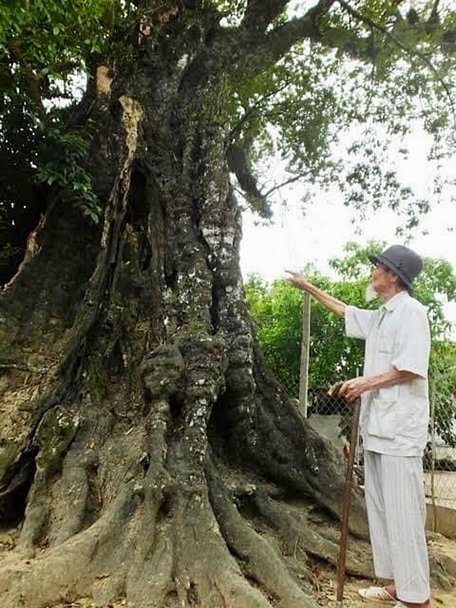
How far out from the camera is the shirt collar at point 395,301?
11.1ft

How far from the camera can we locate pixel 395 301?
340 cm

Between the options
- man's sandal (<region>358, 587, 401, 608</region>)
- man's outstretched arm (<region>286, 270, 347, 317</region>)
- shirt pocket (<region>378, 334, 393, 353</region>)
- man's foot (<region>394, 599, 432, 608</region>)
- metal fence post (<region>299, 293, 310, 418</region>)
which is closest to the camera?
man's foot (<region>394, 599, 432, 608</region>)

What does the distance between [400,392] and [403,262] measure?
0.72m

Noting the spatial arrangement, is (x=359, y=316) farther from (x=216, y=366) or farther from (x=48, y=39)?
(x=48, y=39)

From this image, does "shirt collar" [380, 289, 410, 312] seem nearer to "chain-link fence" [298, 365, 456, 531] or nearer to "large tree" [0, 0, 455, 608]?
"large tree" [0, 0, 455, 608]

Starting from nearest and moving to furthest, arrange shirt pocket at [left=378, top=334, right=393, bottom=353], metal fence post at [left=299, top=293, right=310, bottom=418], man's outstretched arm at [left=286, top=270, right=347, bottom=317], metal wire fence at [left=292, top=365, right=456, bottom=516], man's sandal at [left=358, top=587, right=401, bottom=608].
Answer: shirt pocket at [left=378, top=334, right=393, bottom=353] < man's sandal at [left=358, top=587, right=401, bottom=608] < man's outstretched arm at [left=286, top=270, right=347, bottom=317] < metal wire fence at [left=292, top=365, right=456, bottom=516] < metal fence post at [left=299, top=293, right=310, bottom=418]

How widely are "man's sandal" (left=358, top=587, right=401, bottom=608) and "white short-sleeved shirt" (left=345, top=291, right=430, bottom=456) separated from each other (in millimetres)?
876

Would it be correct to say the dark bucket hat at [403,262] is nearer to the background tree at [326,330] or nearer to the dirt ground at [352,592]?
the dirt ground at [352,592]

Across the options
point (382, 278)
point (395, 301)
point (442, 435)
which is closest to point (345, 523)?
point (395, 301)

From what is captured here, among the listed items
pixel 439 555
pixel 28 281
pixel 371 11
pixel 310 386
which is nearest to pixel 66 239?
pixel 28 281

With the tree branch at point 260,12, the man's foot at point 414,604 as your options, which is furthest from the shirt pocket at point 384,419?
the tree branch at point 260,12

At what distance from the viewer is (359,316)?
144 inches

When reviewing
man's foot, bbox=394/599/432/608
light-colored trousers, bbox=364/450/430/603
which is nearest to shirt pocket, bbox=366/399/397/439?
light-colored trousers, bbox=364/450/430/603

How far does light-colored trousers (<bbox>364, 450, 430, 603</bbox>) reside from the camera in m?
3.05
